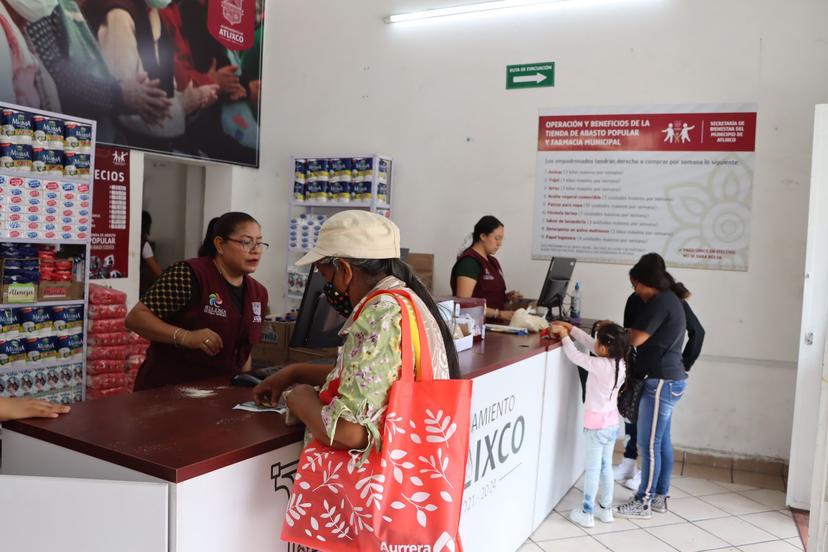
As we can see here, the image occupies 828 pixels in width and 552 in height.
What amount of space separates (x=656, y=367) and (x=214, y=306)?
7.74 ft

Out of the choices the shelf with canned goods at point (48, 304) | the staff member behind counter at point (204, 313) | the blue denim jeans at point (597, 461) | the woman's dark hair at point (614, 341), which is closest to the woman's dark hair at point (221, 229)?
the staff member behind counter at point (204, 313)

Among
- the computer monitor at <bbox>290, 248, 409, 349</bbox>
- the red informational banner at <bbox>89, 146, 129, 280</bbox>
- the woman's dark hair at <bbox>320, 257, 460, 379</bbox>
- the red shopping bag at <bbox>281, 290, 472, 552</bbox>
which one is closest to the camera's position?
the red shopping bag at <bbox>281, 290, 472, 552</bbox>

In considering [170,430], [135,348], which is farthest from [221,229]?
[135,348]

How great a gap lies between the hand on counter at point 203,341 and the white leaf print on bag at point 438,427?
1.19 m

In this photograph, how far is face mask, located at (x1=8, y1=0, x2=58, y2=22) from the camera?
4.46 m

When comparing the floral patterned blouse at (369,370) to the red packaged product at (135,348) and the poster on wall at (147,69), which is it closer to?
the red packaged product at (135,348)

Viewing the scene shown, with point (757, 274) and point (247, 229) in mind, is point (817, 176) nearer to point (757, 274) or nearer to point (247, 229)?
point (757, 274)

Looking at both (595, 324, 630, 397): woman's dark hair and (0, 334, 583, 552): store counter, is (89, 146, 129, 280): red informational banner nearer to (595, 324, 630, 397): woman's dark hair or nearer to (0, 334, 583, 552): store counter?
(0, 334, 583, 552): store counter

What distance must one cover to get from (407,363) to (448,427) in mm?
201

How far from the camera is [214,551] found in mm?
1591

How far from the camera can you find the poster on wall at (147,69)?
4578mm

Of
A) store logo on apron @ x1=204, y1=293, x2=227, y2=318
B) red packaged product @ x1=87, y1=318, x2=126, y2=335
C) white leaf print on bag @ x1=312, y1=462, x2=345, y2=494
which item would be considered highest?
Answer: store logo on apron @ x1=204, y1=293, x2=227, y2=318

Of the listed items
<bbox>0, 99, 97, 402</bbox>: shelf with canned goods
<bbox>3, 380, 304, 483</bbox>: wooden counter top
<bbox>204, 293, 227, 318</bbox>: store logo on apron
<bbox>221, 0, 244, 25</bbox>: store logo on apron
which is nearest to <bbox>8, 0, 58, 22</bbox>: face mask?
<bbox>0, 99, 97, 402</bbox>: shelf with canned goods

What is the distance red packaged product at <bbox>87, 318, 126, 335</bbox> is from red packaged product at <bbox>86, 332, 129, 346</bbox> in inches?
0.9
